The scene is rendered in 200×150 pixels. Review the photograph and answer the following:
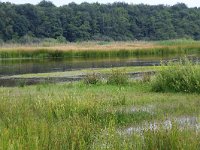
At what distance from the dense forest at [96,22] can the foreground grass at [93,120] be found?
72.2m

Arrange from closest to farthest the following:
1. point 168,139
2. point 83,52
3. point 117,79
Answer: point 168,139 < point 117,79 < point 83,52

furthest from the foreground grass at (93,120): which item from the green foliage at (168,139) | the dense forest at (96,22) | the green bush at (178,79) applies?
the dense forest at (96,22)

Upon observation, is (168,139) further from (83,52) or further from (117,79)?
(83,52)

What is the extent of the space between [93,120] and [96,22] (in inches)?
3765

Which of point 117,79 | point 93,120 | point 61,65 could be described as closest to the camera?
point 93,120

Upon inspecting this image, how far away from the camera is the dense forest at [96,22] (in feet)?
300

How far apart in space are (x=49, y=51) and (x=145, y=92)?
36.9 m

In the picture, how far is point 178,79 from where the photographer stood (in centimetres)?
1700

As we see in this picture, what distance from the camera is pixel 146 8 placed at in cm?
11750

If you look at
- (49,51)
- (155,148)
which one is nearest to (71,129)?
(155,148)

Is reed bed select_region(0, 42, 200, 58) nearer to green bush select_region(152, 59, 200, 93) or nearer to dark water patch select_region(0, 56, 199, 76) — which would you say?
dark water patch select_region(0, 56, 199, 76)

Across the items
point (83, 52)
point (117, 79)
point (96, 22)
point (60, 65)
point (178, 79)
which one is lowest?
point (60, 65)

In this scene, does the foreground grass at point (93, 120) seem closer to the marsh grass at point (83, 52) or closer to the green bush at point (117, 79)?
the green bush at point (117, 79)

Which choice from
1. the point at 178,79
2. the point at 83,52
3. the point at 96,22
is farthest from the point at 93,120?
the point at 96,22
